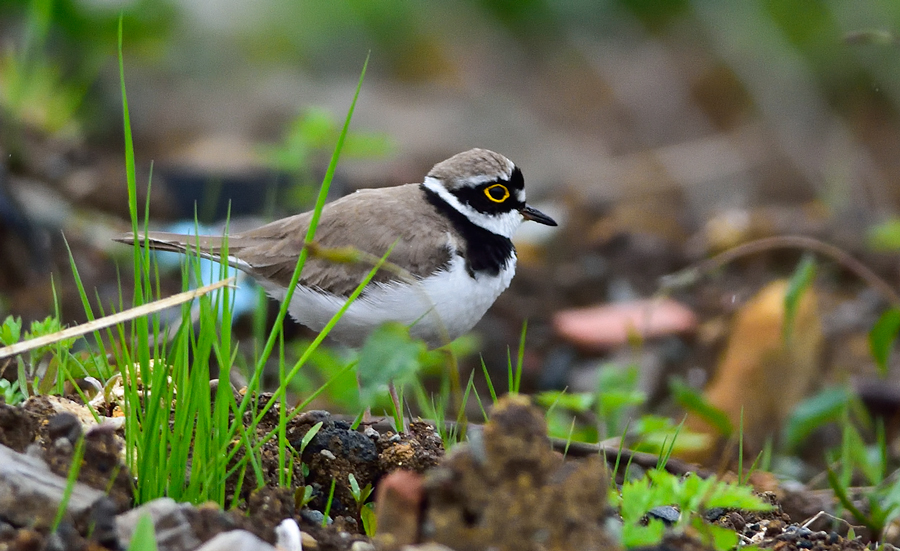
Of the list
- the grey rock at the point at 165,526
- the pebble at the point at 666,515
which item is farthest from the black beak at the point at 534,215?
the grey rock at the point at 165,526

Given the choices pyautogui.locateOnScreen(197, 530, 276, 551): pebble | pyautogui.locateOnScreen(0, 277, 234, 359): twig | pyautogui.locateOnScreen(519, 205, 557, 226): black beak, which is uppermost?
pyautogui.locateOnScreen(519, 205, 557, 226): black beak

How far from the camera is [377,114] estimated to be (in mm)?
10375

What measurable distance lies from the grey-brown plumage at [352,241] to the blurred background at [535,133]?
1.06 meters

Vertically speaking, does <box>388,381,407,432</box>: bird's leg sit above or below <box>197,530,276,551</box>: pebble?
below

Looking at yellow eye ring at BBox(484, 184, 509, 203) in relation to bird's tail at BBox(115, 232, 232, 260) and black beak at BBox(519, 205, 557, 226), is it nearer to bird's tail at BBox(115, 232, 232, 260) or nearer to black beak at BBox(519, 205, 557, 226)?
black beak at BBox(519, 205, 557, 226)

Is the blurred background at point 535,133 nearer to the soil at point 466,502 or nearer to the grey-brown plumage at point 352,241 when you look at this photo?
the grey-brown plumage at point 352,241

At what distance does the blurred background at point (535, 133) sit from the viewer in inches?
241

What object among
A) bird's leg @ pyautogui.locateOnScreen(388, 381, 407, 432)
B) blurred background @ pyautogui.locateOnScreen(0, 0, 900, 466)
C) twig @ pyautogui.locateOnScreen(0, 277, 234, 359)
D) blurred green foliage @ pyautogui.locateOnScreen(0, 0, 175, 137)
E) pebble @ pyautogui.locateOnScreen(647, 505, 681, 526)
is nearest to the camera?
twig @ pyautogui.locateOnScreen(0, 277, 234, 359)

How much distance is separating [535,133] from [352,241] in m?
6.86

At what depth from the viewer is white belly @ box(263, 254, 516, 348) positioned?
3.51 meters

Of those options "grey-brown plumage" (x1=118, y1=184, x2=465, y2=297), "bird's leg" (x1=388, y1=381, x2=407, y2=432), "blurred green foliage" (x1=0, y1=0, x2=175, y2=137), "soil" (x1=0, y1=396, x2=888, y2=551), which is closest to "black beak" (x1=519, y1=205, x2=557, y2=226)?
"grey-brown plumage" (x1=118, y1=184, x2=465, y2=297)

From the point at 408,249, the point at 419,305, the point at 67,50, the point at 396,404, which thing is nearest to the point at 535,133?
the point at 67,50

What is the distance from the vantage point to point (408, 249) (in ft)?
11.8

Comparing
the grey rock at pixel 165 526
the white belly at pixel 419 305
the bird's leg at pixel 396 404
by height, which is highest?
the white belly at pixel 419 305
